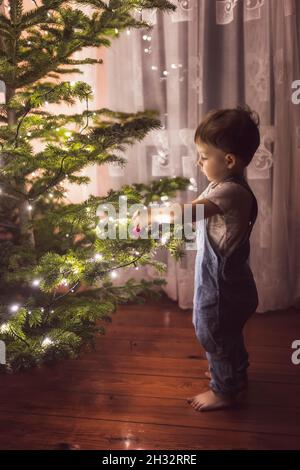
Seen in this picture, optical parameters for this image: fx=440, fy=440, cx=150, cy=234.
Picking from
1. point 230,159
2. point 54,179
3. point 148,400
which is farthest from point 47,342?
point 230,159

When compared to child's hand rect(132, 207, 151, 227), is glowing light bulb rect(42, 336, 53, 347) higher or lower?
lower

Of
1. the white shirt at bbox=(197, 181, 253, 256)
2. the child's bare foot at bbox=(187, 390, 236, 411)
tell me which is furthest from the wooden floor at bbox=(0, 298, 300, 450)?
the white shirt at bbox=(197, 181, 253, 256)

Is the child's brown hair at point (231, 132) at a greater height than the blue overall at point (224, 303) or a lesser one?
greater

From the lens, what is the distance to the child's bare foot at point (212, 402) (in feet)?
4.62

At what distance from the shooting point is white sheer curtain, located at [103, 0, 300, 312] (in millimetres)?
2049

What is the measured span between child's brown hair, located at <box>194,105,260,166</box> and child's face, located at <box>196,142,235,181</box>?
0.02 meters

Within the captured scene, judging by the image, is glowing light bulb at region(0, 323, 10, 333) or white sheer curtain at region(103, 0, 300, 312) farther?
white sheer curtain at region(103, 0, 300, 312)

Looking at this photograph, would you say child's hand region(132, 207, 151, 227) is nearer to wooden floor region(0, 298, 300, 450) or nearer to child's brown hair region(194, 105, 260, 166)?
child's brown hair region(194, 105, 260, 166)

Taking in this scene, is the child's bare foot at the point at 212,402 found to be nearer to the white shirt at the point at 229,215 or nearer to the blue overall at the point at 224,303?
the blue overall at the point at 224,303

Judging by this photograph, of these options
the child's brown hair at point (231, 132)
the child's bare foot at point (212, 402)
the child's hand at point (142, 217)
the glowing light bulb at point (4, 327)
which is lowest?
the child's bare foot at point (212, 402)

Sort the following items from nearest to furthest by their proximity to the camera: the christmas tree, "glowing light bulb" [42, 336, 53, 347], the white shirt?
the white shirt
the christmas tree
"glowing light bulb" [42, 336, 53, 347]

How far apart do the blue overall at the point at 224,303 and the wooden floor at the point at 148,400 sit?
145mm

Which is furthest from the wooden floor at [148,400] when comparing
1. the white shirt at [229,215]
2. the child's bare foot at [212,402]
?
the white shirt at [229,215]
